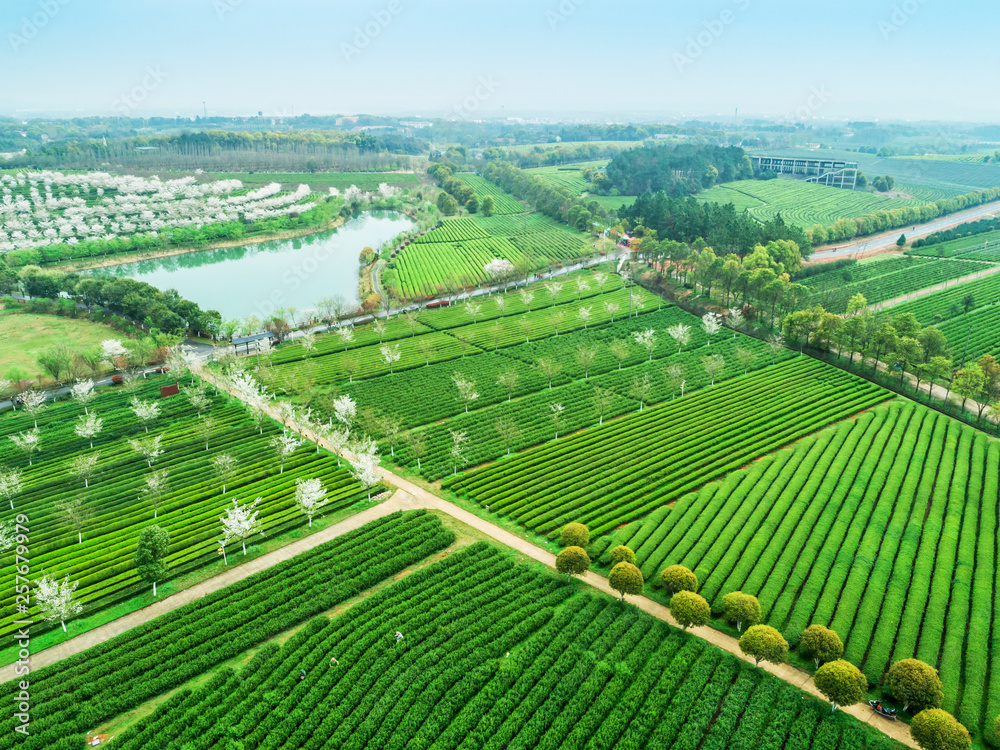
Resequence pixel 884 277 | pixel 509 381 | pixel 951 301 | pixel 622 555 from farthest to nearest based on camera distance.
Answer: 1. pixel 884 277
2. pixel 951 301
3. pixel 509 381
4. pixel 622 555

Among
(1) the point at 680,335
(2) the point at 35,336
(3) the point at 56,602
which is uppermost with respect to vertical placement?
(1) the point at 680,335

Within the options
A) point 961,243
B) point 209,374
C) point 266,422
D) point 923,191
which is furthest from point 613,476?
point 923,191

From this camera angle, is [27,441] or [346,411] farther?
[346,411]

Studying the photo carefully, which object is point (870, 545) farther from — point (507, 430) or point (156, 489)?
point (156, 489)

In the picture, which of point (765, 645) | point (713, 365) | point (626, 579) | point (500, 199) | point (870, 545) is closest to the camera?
point (765, 645)

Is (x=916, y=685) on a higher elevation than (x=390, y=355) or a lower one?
lower

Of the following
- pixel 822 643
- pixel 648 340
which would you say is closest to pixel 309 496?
pixel 822 643

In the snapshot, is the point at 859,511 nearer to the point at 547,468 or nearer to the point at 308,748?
the point at 547,468

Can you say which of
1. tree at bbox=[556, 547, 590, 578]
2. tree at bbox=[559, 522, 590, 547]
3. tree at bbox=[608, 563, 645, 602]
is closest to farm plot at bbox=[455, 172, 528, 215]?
tree at bbox=[559, 522, 590, 547]
